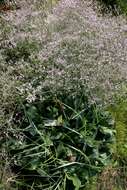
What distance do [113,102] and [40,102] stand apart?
69cm

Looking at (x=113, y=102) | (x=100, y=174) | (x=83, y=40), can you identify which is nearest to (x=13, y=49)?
(x=83, y=40)

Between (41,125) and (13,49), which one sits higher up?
(13,49)

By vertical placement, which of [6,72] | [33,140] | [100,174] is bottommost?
[100,174]

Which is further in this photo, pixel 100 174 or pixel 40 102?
pixel 100 174

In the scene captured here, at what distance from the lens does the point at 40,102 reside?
505 cm

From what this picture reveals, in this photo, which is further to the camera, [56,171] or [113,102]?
[113,102]

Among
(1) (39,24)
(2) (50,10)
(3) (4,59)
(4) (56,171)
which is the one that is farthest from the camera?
(2) (50,10)

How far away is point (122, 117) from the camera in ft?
19.0

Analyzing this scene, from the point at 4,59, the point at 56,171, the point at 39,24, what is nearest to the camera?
the point at 56,171

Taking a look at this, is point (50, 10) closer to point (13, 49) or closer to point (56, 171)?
point (13, 49)

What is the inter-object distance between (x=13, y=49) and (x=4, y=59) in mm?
158

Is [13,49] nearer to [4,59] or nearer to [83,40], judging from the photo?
[4,59]

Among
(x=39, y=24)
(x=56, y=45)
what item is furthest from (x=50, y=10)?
(x=56, y=45)

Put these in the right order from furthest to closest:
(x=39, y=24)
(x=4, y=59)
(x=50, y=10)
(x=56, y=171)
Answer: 1. (x=50, y=10)
2. (x=39, y=24)
3. (x=4, y=59)
4. (x=56, y=171)
